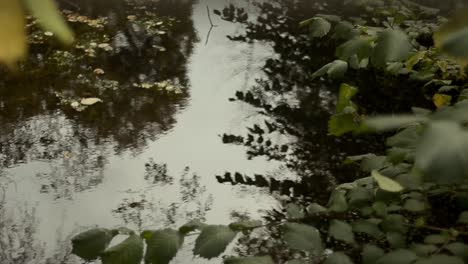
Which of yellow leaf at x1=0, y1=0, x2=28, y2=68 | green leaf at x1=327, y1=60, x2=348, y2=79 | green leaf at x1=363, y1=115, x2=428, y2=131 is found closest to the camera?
yellow leaf at x1=0, y1=0, x2=28, y2=68

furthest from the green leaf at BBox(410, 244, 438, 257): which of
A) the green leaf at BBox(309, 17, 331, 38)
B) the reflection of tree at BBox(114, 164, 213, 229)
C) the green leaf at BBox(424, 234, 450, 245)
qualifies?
the reflection of tree at BBox(114, 164, 213, 229)

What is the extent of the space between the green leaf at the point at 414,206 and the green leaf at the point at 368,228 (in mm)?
83

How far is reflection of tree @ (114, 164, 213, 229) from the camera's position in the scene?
2500 mm

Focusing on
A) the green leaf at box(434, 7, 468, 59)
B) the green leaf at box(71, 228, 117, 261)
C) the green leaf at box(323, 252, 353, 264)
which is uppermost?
the green leaf at box(434, 7, 468, 59)

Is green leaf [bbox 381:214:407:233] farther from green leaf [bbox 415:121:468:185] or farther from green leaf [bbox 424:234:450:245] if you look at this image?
green leaf [bbox 415:121:468:185]

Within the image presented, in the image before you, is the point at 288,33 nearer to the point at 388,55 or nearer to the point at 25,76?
the point at 25,76

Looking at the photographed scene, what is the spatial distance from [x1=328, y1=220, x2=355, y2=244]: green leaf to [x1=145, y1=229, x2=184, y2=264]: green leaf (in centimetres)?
35

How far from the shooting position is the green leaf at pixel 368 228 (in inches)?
44.2

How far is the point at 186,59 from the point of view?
4.06 meters

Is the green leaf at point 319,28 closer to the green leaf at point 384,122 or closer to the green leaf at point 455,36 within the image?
the green leaf at point 384,122

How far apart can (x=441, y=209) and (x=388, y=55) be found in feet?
3.27

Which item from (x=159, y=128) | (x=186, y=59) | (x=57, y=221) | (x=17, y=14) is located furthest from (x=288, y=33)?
(x=17, y=14)

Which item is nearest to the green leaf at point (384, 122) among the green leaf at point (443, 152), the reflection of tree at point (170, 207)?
the green leaf at point (443, 152)

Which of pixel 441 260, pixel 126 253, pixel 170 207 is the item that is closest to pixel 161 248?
pixel 126 253
